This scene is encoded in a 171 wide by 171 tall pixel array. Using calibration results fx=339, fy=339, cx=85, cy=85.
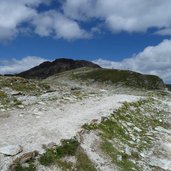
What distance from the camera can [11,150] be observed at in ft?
48.6

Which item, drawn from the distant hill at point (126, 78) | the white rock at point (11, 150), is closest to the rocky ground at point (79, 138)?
the white rock at point (11, 150)

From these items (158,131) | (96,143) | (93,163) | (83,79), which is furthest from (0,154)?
(83,79)

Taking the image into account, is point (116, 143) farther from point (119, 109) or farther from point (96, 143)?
point (119, 109)

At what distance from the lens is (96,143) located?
58.2 ft

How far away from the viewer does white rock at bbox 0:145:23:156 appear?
14620 mm

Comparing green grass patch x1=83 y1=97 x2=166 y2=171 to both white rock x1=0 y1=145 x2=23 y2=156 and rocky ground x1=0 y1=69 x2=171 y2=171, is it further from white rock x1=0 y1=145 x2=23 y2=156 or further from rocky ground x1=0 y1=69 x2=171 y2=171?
white rock x1=0 y1=145 x2=23 y2=156

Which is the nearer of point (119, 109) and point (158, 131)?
point (158, 131)

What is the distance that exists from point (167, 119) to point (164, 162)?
36.9 ft

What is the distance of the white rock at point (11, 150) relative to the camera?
1462cm

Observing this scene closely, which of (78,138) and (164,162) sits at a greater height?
(78,138)

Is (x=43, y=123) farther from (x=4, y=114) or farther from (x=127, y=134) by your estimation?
(x=127, y=134)

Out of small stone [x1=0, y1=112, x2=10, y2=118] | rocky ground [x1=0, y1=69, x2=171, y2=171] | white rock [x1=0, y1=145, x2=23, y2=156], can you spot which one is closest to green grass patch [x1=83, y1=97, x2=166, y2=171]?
rocky ground [x1=0, y1=69, x2=171, y2=171]

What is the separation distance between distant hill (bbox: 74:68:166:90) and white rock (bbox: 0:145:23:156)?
7132cm

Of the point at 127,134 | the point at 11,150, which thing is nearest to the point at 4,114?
the point at 11,150
